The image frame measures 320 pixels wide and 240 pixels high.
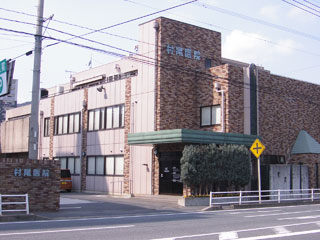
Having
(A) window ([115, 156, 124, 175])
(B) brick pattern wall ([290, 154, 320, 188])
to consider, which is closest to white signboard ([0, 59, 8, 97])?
(A) window ([115, 156, 124, 175])

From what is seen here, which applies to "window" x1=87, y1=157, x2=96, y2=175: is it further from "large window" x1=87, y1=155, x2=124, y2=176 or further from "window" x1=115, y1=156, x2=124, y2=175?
"window" x1=115, y1=156, x2=124, y2=175

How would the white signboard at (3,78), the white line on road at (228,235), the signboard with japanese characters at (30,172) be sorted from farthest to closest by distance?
the white signboard at (3,78) < the signboard with japanese characters at (30,172) < the white line on road at (228,235)

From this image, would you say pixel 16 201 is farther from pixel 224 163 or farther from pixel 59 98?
pixel 59 98

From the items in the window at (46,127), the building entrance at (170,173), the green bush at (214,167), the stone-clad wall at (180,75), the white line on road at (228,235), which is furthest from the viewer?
the window at (46,127)

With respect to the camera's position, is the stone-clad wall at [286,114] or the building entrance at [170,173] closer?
the building entrance at [170,173]

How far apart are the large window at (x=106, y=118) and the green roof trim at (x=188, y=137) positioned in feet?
16.2

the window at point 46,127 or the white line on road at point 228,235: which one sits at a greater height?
the window at point 46,127

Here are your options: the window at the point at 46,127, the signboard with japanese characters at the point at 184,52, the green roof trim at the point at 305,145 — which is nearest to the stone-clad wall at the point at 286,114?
the green roof trim at the point at 305,145

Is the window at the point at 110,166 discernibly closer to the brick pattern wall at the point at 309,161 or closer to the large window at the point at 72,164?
→ the large window at the point at 72,164

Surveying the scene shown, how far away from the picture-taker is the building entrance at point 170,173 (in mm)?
25281

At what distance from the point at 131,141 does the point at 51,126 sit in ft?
48.3

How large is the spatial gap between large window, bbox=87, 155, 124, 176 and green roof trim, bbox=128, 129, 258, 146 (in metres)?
4.68

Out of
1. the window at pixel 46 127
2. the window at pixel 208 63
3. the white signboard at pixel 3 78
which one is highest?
the window at pixel 208 63

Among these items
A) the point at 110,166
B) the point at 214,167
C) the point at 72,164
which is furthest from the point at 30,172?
the point at 72,164
